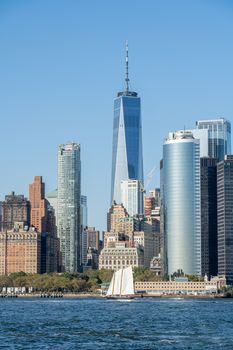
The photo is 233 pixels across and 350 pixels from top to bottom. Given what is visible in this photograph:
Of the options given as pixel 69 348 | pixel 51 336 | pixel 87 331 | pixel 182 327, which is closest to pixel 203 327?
pixel 182 327

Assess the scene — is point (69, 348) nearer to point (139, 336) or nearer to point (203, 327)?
point (139, 336)

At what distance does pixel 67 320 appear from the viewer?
458 feet

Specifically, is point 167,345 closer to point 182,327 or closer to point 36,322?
point 182,327

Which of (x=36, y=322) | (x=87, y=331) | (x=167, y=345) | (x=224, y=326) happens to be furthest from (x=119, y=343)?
(x=36, y=322)

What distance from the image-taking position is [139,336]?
10638 centimetres

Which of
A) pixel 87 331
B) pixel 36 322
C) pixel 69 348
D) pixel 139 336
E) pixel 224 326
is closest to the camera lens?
pixel 69 348

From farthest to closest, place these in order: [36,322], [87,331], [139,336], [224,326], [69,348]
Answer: [36,322]
[224,326]
[87,331]
[139,336]
[69,348]

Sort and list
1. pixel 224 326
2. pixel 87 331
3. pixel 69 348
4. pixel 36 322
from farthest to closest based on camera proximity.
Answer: pixel 36 322 → pixel 224 326 → pixel 87 331 → pixel 69 348

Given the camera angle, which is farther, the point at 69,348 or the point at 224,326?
the point at 224,326

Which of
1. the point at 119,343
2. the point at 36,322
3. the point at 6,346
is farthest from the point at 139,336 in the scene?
the point at 36,322

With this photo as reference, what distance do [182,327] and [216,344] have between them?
78.7 ft

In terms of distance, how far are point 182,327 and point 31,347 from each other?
28.1m

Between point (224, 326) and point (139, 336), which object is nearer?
point (139, 336)

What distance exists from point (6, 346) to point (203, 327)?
30509mm
